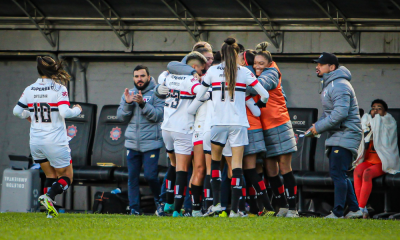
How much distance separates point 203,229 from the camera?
4.58 meters

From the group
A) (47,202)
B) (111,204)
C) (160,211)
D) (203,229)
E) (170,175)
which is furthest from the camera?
(111,204)

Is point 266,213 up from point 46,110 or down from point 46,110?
down

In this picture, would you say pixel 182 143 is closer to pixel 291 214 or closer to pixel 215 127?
pixel 215 127

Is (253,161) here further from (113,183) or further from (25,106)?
(113,183)

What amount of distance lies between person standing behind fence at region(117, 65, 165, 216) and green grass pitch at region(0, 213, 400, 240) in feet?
6.79

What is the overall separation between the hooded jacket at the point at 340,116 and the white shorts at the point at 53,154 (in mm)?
2520

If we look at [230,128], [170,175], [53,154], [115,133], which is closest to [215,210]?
[230,128]

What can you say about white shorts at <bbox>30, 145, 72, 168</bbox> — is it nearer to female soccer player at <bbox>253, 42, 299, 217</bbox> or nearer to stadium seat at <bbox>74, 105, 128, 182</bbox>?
female soccer player at <bbox>253, 42, 299, 217</bbox>

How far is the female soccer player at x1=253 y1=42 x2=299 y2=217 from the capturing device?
5938mm

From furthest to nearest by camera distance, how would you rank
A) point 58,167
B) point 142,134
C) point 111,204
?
point 111,204, point 142,134, point 58,167

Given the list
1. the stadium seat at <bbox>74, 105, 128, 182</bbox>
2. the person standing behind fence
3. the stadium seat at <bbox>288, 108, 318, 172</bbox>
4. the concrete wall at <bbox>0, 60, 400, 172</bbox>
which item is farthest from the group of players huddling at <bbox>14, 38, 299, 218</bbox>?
the concrete wall at <bbox>0, 60, 400, 172</bbox>

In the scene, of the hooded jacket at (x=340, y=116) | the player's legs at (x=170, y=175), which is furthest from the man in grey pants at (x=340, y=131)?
the player's legs at (x=170, y=175)

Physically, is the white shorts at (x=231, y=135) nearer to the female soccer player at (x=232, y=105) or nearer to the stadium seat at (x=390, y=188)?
the female soccer player at (x=232, y=105)

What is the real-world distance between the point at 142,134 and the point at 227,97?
2137 mm
